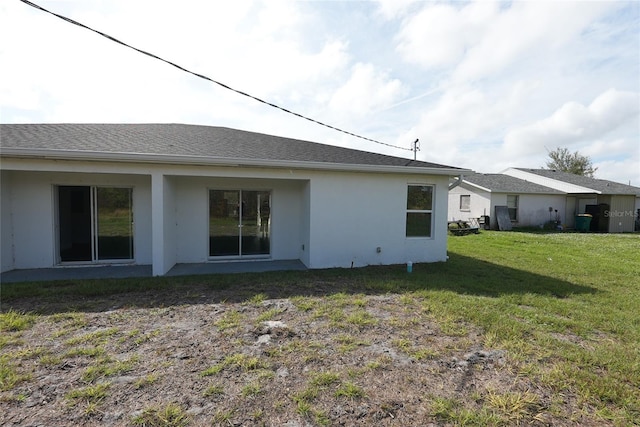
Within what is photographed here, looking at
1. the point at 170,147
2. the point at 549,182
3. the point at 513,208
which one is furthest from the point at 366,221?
the point at 549,182

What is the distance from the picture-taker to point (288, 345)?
11.6 ft

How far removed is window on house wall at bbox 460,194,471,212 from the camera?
19.4m

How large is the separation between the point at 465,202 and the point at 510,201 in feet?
8.33

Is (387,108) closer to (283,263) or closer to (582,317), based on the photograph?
(283,263)

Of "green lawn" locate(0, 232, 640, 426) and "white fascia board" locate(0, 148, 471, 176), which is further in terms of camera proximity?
"white fascia board" locate(0, 148, 471, 176)

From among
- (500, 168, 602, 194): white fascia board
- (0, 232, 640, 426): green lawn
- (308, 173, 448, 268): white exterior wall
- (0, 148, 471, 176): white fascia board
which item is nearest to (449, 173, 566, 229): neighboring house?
(500, 168, 602, 194): white fascia board

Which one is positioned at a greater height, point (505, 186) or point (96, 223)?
point (505, 186)

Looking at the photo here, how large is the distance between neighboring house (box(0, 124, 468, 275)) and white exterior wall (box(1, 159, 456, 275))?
0.08ft

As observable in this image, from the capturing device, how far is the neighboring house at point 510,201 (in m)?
17.9

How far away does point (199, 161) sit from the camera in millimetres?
6367

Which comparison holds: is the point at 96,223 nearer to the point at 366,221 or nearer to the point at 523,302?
the point at 366,221

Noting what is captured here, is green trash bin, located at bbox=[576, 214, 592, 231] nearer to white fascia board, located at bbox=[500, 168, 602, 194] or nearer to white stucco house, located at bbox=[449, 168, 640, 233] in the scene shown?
white stucco house, located at bbox=[449, 168, 640, 233]

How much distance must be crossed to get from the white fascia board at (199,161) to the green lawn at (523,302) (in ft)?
8.13

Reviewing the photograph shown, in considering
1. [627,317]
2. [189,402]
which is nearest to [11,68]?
[189,402]
